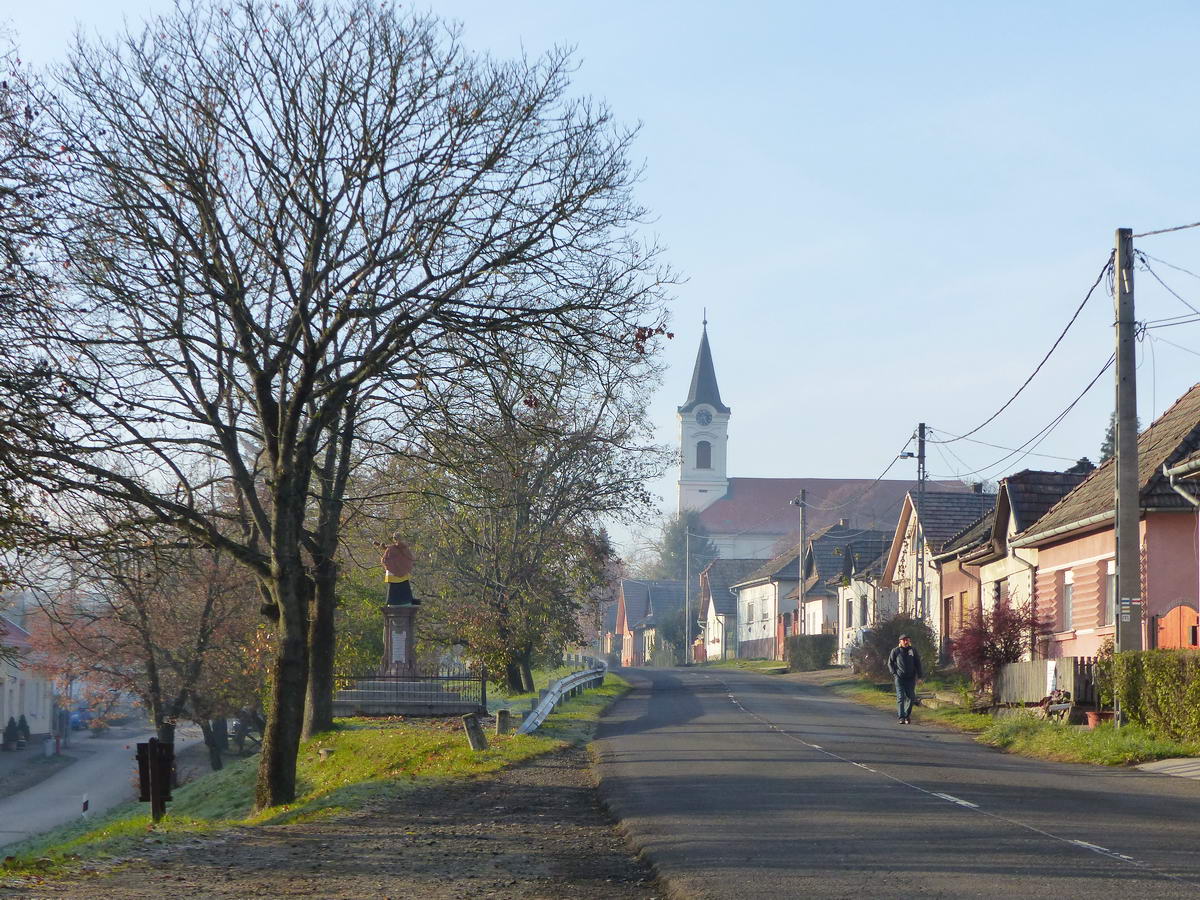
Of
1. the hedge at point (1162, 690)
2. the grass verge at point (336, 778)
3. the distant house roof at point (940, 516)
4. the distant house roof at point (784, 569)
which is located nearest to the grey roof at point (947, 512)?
the distant house roof at point (940, 516)

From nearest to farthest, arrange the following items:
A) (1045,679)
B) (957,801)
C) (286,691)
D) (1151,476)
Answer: (957,801)
(286,691)
(1045,679)
(1151,476)

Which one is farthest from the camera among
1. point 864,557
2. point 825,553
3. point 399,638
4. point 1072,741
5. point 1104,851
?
point 825,553

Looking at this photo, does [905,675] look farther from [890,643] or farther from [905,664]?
[890,643]

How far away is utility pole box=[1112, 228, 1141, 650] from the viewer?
66.0 feet

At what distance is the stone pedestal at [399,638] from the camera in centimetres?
3127

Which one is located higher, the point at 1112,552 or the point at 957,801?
the point at 1112,552

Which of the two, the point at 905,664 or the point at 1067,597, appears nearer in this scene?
the point at 905,664

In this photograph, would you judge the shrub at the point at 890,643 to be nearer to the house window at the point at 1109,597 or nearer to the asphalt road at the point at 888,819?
the house window at the point at 1109,597

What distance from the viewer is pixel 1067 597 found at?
3070 cm

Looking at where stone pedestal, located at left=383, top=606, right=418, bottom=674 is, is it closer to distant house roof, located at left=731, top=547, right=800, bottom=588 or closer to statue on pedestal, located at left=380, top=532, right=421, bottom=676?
statue on pedestal, located at left=380, top=532, right=421, bottom=676

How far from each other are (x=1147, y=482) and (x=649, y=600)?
91.1 m

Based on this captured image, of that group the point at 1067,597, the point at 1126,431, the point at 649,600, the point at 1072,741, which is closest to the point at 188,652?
the point at 1067,597

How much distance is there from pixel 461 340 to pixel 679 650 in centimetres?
7926

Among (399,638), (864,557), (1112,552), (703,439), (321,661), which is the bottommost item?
(321,661)
